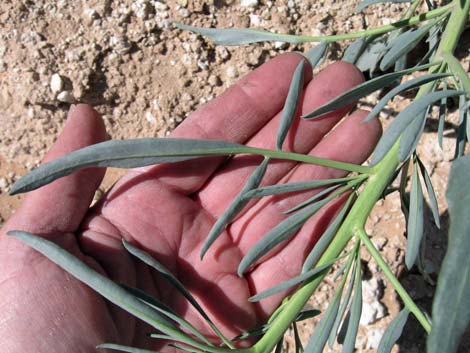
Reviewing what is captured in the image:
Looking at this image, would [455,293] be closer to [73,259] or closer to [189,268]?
[73,259]

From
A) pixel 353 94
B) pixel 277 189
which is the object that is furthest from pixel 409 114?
pixel 277 189

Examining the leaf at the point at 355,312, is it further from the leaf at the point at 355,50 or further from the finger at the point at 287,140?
the leaf at the point at 355,50

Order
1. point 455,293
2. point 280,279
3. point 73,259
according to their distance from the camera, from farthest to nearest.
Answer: point 280,279 < point 73,259 < point 455,293

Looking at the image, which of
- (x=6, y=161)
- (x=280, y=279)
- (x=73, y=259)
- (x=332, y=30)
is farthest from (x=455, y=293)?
(x=6, y=161)

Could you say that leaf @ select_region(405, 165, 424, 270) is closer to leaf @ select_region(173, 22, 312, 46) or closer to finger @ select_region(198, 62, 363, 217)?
finger @ select_region(198, 62, 363, 217)

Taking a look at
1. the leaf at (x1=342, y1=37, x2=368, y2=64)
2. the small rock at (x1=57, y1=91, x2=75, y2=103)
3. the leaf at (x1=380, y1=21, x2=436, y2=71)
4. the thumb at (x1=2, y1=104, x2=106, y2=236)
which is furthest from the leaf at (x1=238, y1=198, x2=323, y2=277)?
the small rock at (x1=57, y1=91, x2=75, y2=103)

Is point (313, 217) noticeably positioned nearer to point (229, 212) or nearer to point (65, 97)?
point (229, 212)

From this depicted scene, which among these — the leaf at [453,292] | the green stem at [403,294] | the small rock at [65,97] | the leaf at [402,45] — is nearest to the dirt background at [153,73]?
the small rock at [65,97]
